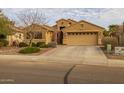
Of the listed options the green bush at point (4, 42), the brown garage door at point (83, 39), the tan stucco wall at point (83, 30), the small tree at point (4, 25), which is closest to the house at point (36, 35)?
the tan stucco wall at point (83, 30)

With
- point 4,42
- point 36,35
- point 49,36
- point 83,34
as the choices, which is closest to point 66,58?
point 4,42

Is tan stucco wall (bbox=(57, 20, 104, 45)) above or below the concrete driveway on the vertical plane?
above

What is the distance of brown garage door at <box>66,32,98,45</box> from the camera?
49.1 meters

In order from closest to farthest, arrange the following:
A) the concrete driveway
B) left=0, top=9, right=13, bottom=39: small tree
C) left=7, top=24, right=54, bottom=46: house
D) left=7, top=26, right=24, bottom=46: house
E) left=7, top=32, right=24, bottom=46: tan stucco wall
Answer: the concrete driveway
left=0, top=9, right=13, bottom=39: small tree
left=7, top=26, right=24, bottom=46: house
left=7, top=32, right=24, bottom=46: tan stucco wall
left=7, top=24, right=54, bottom=46: house

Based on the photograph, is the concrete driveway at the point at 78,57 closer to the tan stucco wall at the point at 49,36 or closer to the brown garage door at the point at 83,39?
the brown garage door at the point at 83,39

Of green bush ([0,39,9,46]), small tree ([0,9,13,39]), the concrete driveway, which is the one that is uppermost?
small tree ([0,9,13,39])

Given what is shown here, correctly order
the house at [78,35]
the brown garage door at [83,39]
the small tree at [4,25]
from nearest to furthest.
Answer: the small tree at [4,25] → the house at [78,35] → the brown garage door at [83,39]

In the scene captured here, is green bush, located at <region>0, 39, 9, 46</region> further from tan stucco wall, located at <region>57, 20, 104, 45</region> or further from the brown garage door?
the brown garage door

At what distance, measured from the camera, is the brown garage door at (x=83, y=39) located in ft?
161

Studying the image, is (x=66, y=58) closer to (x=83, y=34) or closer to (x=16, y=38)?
(x=16, y=38)

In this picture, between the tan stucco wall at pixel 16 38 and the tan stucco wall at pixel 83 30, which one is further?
the tan stucco wall at pixel 83 30

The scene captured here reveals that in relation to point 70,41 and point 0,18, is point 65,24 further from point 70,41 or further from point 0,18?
point 0,18

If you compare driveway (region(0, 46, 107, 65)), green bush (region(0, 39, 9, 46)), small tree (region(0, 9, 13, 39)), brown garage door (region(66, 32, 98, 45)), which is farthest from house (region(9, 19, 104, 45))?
driveway (region(0, 46, 107, 65))

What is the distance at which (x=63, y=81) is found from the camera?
11375 mm
